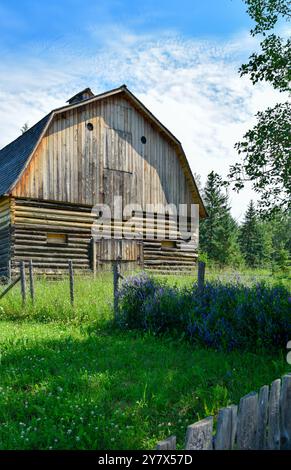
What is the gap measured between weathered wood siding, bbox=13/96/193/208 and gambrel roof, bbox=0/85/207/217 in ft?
0.96

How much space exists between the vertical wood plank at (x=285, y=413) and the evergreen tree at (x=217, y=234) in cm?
3475

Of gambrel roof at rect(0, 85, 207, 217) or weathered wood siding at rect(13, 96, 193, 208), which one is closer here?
gambrel roof at rect(0, 85, 207, 217)

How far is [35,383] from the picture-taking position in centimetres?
518

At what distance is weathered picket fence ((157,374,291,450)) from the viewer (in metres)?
2.33

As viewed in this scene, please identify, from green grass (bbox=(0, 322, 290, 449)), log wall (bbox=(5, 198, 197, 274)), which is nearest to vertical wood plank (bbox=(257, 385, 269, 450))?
green grass (bbox=(0, 322, 290, 449))

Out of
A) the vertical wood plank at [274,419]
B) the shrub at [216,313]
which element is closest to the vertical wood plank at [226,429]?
the vertical wood plank at [274,419]

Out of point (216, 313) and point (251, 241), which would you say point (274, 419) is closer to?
point (216, 313)

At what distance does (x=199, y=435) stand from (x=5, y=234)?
16.9 metres

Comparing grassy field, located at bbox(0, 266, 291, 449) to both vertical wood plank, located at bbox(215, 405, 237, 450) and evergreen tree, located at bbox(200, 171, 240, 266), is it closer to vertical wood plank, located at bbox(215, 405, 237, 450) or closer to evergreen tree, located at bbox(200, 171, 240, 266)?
vertical wood plank, located at bbox(215, 405, 237, 450)

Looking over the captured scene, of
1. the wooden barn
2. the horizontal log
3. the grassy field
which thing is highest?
the wooden barn

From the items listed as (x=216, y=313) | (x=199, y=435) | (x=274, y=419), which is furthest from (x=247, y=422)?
(x=216, y=313)

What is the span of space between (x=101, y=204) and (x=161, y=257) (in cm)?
430

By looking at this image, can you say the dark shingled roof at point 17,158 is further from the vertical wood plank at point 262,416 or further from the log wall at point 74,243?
the vertical wood plank at point 262,416

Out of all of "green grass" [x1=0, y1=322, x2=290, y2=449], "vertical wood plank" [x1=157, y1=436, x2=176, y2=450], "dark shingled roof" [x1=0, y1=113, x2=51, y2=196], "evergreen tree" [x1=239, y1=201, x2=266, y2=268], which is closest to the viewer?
"vertical wood plank" [x1=157, y1=436, x2=176, y2=450]
